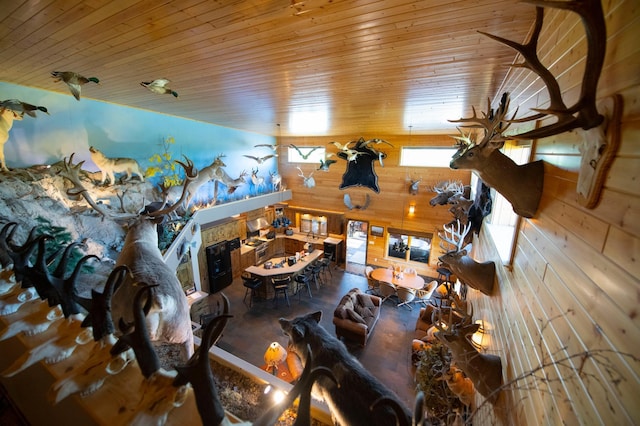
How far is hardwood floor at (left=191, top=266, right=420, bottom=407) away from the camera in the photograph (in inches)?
194

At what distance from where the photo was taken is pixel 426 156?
794 centimetres

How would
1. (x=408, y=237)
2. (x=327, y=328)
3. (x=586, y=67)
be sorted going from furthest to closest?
(x=408, y=237) < (x=327, y=328) < (x=586, y=67)

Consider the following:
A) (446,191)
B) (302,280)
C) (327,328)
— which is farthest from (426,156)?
(327,328)

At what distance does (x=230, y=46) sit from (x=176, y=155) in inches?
214

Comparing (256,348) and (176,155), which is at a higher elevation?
(176,155)

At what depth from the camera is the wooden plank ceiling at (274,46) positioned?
162 centimetres

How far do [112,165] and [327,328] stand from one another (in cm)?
631

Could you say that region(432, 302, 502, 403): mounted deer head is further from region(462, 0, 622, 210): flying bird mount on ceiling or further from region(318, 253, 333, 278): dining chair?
→ region(318, 253, 333, 278): dining chair

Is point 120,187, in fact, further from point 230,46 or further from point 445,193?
point 445,193

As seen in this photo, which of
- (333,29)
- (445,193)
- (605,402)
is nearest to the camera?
(605,402)

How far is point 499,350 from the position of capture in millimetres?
2057

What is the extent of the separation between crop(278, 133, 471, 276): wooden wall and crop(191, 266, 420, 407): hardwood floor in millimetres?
2744

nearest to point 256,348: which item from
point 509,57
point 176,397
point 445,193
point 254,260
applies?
point 254,260

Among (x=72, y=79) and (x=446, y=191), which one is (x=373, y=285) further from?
(x=72, y=79)
